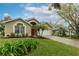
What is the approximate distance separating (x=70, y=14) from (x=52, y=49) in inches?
12.5

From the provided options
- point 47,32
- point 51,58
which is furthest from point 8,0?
point 51,58

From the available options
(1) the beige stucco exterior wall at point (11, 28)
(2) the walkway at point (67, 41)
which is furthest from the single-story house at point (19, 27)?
(2) the walkway at point (67, 41)

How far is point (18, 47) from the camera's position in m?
1.72

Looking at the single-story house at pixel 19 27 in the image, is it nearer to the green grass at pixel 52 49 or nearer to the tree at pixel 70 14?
the green grass at pixel 52 49

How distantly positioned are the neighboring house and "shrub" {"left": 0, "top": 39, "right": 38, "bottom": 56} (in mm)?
73

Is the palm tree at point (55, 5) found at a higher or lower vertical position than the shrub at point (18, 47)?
higher

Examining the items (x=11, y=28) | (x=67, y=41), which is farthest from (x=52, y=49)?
(x=11, y=28)

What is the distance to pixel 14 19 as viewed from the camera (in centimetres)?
174

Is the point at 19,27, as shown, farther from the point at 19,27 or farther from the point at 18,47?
the point at 18,47

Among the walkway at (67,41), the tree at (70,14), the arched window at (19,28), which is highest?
the tree at (70,14)

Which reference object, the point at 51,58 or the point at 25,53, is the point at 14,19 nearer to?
the point at 25,53

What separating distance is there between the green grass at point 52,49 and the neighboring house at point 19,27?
69mm

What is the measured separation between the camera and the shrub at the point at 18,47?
1.70 metres

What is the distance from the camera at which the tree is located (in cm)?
173
